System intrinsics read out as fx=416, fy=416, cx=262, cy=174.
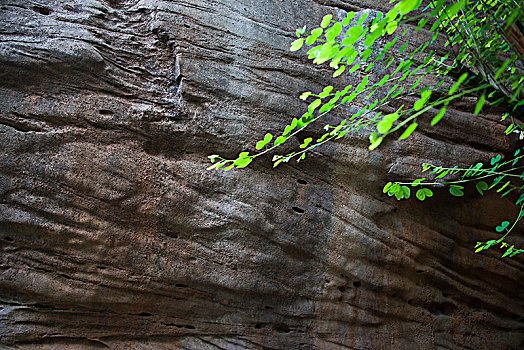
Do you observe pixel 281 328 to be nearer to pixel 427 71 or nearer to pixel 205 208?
pixel 205 208

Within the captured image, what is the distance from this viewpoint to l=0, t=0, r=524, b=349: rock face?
3.10 meters

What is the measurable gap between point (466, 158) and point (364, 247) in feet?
4.48

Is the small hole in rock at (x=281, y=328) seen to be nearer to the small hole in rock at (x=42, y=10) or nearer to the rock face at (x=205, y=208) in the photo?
the rock face at (x=205, y=208)

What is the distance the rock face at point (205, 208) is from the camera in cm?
310

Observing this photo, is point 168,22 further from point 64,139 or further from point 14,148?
point 14,148

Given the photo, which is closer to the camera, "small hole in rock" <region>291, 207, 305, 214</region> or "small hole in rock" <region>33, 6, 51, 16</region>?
"small hole in rock" <region>33, 6, 51, 16</region>

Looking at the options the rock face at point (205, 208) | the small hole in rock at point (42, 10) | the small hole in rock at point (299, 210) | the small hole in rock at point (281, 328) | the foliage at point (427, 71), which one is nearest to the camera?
the foliage at point (427, 71)

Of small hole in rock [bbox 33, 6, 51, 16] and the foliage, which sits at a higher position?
small hole in rock [bbox 33, 6, 51, 16]

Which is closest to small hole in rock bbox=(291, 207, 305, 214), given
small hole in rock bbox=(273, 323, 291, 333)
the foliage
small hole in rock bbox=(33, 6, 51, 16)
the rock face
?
the rock face

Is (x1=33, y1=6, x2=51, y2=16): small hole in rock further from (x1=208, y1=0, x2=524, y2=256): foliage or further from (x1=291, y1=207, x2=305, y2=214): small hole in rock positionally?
(x1=291, y1=207, x2=305, y2=214): small hole in rock

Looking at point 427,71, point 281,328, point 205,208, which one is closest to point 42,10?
point 205,208

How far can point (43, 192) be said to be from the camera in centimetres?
308

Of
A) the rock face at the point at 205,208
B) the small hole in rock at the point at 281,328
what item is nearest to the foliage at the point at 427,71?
the rock face at the point at 205,208

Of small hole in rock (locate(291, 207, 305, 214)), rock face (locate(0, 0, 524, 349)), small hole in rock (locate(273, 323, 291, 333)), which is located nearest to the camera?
rock face (locate(0, 0, 524, 349))
